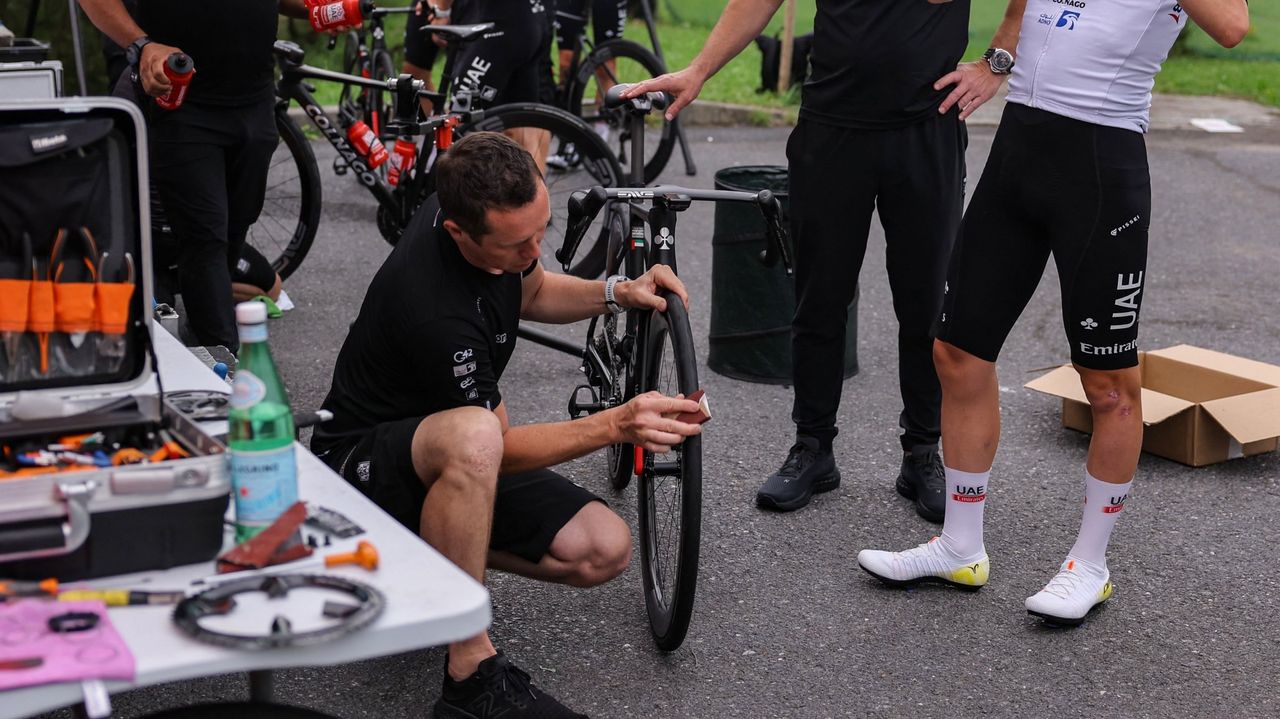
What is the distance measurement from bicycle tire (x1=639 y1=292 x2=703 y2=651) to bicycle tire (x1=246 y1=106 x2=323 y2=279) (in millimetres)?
2870

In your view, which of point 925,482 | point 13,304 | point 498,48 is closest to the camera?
point 13,304

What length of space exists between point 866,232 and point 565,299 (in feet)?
3.54

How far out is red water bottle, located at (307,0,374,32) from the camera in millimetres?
5070

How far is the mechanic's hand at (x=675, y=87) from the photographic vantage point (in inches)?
151

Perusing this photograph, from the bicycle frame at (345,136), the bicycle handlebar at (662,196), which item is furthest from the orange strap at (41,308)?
the bicycle frame at (345,136)

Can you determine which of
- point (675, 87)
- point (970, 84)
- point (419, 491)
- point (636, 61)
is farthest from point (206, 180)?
point (636, 61)

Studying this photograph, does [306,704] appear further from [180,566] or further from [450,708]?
[180,566]

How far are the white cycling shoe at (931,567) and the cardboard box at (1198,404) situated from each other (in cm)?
110

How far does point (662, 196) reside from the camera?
3.57 m

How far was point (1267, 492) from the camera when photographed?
441 centimetres

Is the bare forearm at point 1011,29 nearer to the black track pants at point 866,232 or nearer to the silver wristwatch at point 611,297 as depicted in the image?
the black track pants at point 866,232

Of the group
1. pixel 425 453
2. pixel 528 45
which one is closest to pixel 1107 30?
pixel 425 453

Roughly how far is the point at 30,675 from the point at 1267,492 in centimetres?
388

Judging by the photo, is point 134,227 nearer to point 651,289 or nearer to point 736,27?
point 651,289
